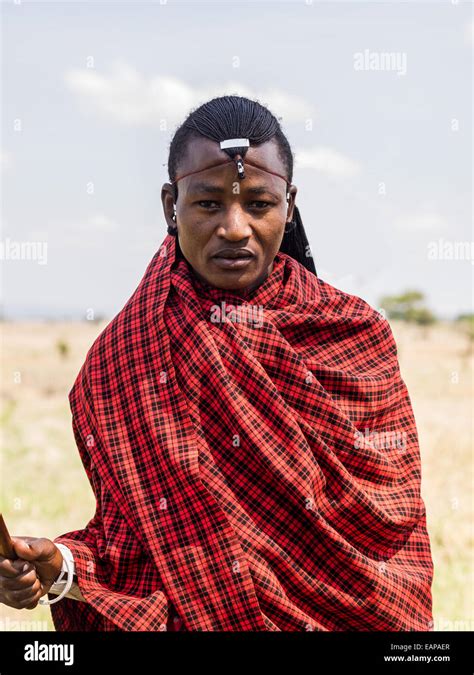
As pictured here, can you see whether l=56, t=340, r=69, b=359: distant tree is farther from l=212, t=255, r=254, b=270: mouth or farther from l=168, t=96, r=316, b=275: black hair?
l=212, t=255, r=254, b=270: mouth

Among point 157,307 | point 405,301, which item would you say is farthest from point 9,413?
point 405,301

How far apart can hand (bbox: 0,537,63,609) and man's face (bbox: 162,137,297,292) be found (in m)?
1.03

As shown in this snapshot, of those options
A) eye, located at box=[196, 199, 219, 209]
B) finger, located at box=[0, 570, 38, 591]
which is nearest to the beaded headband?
eye, located at box=[196, 199, 219, 209]

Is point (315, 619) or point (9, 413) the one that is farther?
point (9, 413)

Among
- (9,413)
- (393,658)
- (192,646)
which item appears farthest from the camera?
(9,413)

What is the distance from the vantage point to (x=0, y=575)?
251cm

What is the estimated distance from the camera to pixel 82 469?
28.6 feet

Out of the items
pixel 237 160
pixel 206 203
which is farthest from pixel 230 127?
pixel 206 203

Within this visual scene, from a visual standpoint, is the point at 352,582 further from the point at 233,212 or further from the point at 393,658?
the point at 233,212

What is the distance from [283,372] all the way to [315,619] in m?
0.84

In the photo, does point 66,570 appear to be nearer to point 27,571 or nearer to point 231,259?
point 27,571

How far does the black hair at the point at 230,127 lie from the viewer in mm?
2848

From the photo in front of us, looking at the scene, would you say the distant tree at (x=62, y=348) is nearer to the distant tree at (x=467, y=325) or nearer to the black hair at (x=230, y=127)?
the distant tree at (x=467, y=325)

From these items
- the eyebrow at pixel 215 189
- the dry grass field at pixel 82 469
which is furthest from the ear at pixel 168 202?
the dry grass field at pixel 82 469
